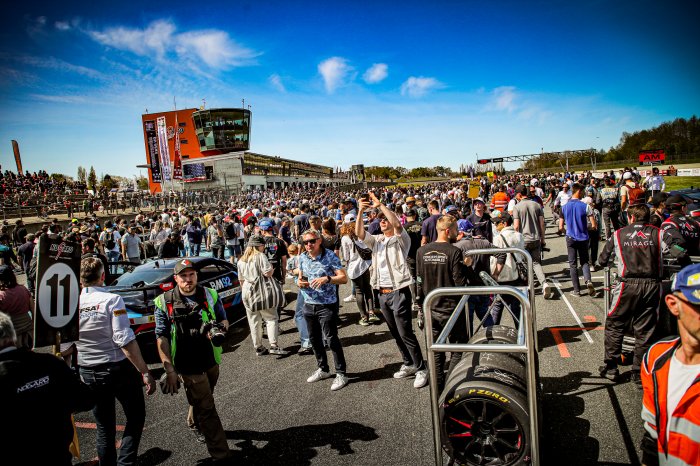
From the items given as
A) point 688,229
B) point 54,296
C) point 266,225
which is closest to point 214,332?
point 54,296

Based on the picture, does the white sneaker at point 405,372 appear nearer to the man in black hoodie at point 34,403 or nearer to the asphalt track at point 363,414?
the asphalt track at point 363,414

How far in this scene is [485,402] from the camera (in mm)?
2793

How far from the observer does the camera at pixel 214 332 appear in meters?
3.29

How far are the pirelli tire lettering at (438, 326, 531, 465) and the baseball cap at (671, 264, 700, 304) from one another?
1.33m

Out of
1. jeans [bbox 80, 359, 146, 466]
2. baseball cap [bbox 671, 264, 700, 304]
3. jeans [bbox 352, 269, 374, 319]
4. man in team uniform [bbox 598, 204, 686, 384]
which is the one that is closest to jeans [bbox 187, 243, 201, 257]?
jeans [bbox 352, 269, 374, 319]

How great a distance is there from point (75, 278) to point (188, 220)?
41.8ft

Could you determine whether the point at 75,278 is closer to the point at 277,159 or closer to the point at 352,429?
the point at 352,429

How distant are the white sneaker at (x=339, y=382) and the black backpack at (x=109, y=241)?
38.4ft

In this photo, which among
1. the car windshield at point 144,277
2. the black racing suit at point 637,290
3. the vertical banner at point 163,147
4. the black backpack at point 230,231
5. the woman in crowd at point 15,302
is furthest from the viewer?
the vertical banner at point 163,147

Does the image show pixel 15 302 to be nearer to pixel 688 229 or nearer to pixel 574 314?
pixel 574 314

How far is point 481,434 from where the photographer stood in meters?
2.89

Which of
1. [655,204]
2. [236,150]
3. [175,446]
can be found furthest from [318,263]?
[236,150]

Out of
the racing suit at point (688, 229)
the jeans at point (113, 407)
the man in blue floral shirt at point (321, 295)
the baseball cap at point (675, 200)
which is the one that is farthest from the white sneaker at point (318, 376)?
the baseball cap at point (675, 200)

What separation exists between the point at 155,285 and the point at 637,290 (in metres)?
6.33
